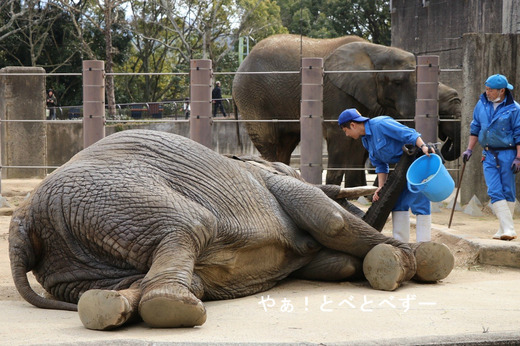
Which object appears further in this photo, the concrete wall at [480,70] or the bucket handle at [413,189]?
the concrete wall at [480,70]

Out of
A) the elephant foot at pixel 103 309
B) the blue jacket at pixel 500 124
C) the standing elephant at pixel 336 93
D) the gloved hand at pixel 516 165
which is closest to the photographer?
the elephant foot at pixel 103 309

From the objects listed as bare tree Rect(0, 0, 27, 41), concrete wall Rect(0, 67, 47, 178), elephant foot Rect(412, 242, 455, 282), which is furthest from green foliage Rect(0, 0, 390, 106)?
elephant foot Rect(412, 242, 455, 282)

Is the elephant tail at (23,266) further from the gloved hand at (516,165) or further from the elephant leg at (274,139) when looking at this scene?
the elephant leg at (274,139)

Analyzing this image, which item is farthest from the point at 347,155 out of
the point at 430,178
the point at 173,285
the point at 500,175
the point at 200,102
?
the point at 173,285

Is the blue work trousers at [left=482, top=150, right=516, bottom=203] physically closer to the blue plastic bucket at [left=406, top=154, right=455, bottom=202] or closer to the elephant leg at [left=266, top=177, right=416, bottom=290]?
the blue plastic bucket at [left=406, top=154, right=455, bottom=202]

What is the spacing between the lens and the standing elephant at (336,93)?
40.5 ft

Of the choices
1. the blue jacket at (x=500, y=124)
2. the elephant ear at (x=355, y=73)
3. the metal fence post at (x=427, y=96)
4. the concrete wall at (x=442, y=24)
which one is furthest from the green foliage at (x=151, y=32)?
the blue jacket at (x=500, y=124)

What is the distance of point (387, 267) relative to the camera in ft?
17.4

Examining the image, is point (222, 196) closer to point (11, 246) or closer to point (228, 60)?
point (11, 246)

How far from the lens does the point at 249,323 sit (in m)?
4.21

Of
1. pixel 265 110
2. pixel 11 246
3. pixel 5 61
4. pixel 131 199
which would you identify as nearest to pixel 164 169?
pixel 131 199

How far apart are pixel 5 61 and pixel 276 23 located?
43.0 ft

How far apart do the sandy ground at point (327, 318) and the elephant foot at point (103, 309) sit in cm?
5

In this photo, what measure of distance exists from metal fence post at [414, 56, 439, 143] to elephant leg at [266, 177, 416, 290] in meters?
5.21
